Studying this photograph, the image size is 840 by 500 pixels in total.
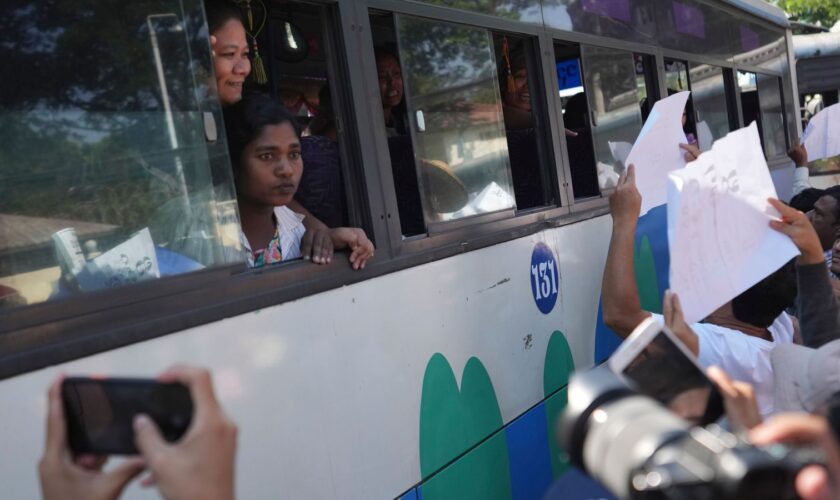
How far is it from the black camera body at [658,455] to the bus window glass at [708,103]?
485cm

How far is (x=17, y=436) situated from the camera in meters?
1.71

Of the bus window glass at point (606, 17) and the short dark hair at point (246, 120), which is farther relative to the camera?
the bus window glass at point (606, 17)

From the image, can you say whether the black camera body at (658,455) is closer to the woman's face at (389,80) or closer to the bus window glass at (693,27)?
the woman's face at (389,80)

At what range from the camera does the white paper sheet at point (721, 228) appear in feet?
6.92

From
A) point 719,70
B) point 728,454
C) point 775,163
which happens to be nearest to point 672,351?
point 728,454

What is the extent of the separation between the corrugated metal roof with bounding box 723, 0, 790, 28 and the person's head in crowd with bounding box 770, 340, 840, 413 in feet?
17.1

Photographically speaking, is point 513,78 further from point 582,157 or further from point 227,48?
point 227,48

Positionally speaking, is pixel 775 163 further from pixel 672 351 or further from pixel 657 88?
pixel 672 351

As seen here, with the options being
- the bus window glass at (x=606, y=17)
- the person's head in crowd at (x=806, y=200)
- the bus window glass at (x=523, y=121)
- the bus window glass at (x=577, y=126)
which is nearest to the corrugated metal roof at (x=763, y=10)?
the person's head in crowd at (x=806, y=200)

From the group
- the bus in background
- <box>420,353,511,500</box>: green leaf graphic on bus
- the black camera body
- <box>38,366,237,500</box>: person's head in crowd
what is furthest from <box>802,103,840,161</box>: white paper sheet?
<box>38,366,237,500</box>: person's head in crowd

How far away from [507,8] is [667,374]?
2.38 meters

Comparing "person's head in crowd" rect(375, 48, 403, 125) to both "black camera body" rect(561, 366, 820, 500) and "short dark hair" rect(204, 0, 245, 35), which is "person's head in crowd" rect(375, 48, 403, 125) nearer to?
"short dark hair" rect(204, 0, 245, 35)

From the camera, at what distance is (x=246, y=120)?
265 centimetres

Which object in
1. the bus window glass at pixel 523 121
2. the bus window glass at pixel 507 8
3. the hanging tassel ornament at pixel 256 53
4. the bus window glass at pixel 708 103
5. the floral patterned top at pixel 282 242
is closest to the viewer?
the floral patterned top at pixel 282 242
